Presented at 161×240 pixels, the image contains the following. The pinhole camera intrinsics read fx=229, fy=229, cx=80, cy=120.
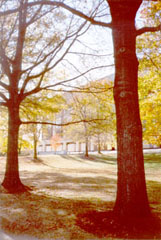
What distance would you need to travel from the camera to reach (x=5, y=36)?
10023 mm

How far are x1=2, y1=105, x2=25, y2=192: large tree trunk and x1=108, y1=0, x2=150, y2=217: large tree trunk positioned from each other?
5.42 m

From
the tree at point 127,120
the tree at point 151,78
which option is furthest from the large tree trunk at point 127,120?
the tree at point 151,78

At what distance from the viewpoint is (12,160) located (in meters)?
9.39

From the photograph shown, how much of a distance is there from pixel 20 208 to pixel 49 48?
746 centimetres

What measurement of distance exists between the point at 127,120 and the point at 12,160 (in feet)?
19.6

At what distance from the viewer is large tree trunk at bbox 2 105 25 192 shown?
9.26 metres

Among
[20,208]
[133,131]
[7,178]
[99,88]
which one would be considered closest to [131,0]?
[133,131]

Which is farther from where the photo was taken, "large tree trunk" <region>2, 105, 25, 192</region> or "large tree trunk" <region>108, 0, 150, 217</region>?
"large tree trunk" <region>2, 105, 25, 192</region>

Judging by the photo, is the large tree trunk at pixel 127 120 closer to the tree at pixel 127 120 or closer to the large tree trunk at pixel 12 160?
the tree at pixel 127 120

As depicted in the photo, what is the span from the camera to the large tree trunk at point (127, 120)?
195 inches

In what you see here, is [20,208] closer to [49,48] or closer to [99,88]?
[99,88]

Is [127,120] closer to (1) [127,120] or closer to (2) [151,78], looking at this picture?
(1) [127,120]

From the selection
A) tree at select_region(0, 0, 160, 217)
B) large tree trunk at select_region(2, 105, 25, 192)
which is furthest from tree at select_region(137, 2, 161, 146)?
large tree trunk at select_region(2, 105, 25, 192)

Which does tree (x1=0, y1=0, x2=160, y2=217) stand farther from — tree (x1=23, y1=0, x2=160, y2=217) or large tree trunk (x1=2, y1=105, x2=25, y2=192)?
large tree trunk (x1=2, y1=105, x2=25, y2=192)
